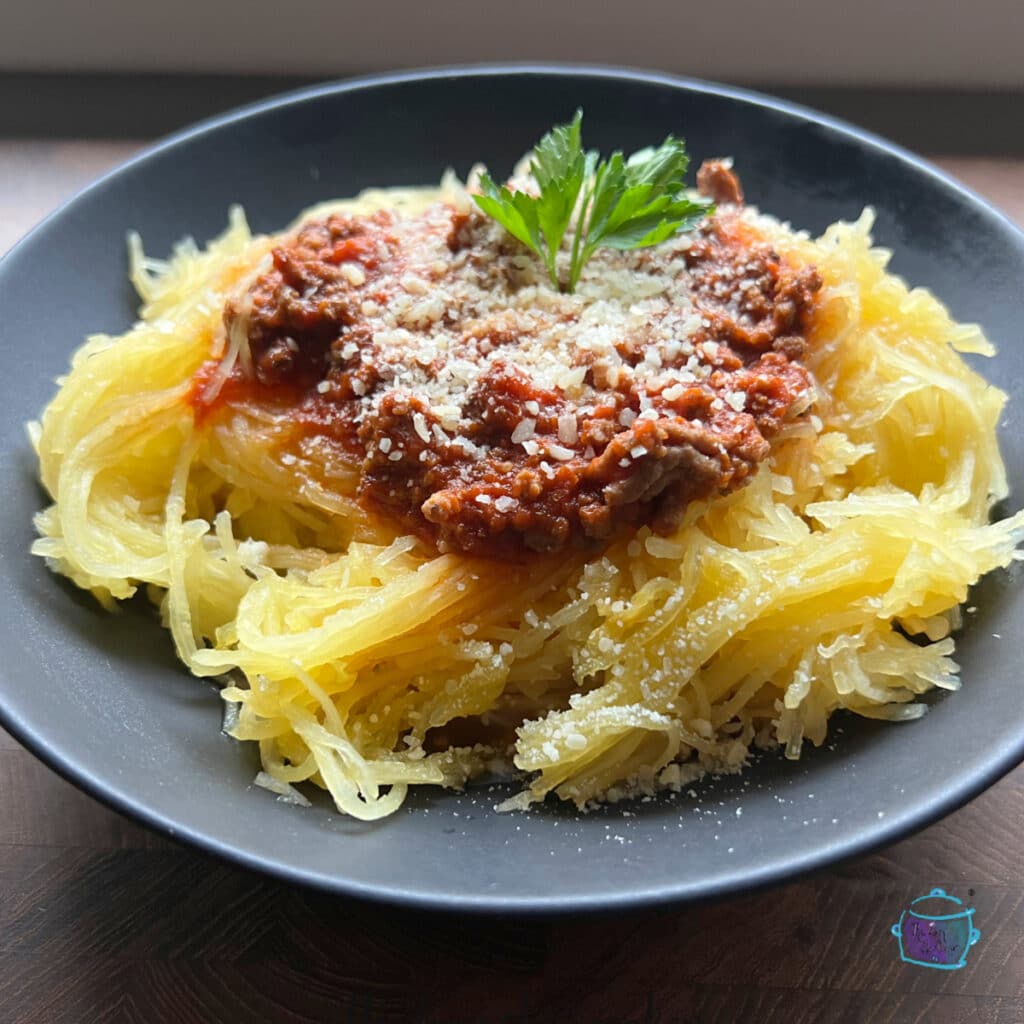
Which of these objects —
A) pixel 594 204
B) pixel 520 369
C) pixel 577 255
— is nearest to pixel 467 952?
pixel 520 369

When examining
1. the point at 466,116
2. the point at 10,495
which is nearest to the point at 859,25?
the point at 466,116

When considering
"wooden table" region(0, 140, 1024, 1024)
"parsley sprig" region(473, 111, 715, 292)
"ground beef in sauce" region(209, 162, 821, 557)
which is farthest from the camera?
"parsley sprig" region(473, 111, 715, 292)

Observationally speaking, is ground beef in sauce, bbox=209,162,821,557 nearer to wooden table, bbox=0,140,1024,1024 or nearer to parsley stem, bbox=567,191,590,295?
parsley stem, bbox=567,191,590,295

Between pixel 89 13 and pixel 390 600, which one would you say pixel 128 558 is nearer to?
pixel 390 600

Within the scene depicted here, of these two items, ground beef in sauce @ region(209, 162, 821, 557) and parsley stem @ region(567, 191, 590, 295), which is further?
parsley stem @ region(567, 191, 590, 295)

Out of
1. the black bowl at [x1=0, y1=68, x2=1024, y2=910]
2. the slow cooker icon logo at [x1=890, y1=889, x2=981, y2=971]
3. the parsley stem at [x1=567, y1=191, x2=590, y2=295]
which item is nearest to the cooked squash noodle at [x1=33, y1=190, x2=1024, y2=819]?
the black bowl at [x1=0, y1=68, x2=1024, y2=910]

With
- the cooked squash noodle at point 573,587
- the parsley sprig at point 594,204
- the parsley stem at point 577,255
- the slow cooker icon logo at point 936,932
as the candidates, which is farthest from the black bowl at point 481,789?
the parsley stem at point 577,255

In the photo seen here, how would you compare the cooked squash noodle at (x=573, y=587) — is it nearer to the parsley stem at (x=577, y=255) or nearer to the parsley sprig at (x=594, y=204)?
the parsley sprig at (x=594, y=204)
